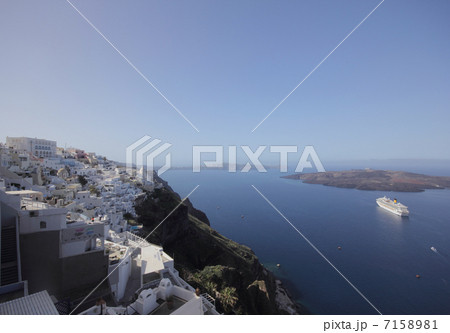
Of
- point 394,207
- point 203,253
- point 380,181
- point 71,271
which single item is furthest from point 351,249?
point 380,181

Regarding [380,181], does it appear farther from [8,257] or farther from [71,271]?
[8,257]

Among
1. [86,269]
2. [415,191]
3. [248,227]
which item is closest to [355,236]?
[248,227]

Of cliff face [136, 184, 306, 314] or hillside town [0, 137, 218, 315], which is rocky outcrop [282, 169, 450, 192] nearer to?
cliff face [136, 184, 306, 314]

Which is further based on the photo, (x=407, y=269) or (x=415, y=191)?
(x=415, y=191)

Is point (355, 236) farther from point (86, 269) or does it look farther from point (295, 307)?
point (86, 269)

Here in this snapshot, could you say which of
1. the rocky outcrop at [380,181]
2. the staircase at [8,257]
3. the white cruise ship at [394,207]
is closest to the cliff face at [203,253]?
the staircase at [8,257]

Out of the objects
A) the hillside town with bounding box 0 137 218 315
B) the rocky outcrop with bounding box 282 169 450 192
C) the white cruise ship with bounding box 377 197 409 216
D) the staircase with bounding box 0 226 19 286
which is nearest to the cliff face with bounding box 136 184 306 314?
the hillside town with bounding box 0 137 218 315

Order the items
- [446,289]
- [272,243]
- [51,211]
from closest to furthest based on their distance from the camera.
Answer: [51,211] < [446,289] < [272,243]
